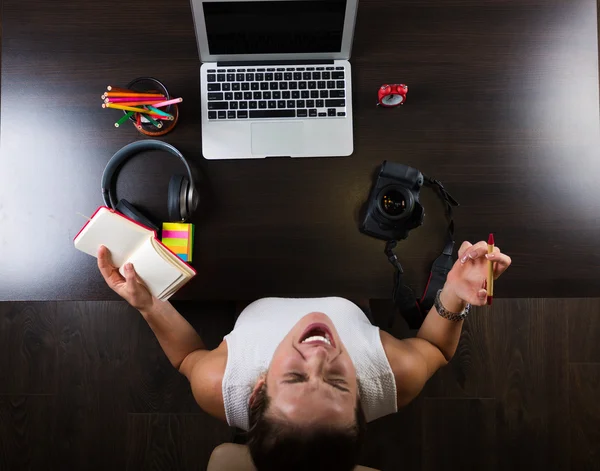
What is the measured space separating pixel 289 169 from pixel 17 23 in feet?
2.48

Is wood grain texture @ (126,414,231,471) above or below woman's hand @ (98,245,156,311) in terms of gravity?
below

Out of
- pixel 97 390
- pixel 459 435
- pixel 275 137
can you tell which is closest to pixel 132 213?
pixel 275 137

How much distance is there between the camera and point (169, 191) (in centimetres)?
102

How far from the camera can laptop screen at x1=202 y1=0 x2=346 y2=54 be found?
0.93 meters

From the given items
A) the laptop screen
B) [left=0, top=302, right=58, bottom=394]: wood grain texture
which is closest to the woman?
the laptop screen

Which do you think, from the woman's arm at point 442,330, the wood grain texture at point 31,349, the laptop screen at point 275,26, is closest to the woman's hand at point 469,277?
the woman's arm at point 442,330

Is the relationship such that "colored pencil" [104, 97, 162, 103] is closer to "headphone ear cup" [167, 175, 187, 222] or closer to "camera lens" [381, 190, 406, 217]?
"headphone ear cup" [167, 175, 187, 222]

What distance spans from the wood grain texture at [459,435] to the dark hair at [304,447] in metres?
0.82

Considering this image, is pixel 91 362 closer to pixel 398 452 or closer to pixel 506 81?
pixel 398 452

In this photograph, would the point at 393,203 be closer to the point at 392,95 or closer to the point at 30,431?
the point at 392,95

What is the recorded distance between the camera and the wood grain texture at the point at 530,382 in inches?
61.5

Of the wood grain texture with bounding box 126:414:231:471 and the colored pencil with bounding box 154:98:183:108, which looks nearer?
the colored pencil with bounding box 154:98:183:108

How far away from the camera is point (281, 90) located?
3.52 ft

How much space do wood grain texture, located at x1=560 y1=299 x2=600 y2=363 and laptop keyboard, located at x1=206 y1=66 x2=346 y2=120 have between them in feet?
3.80
